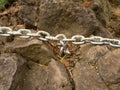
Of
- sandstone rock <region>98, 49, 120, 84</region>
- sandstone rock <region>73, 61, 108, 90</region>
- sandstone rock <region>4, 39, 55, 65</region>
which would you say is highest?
sandstone rock <region>4, 39, 55, 65</region>

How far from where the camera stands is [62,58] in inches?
117

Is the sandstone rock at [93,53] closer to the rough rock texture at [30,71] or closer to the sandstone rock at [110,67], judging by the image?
the sandstone rock at [110,67]

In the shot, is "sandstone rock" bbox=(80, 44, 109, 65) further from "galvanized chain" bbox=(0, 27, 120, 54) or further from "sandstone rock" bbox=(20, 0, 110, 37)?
"sandstone rock" bbox=(20, 0, 110, 37)

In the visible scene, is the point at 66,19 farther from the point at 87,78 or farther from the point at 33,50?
the point at 87,78

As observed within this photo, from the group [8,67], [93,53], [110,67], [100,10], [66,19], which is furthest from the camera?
[100,10]

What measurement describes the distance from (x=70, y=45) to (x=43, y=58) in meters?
0.45

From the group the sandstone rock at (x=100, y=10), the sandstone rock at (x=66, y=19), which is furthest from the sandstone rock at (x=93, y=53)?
the sandstone rock at (x=100, y=10)

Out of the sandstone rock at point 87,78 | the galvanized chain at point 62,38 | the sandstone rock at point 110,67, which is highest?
the galvanized chain at point 62,38

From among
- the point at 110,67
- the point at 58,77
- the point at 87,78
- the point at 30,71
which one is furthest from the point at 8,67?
the point at 110,67

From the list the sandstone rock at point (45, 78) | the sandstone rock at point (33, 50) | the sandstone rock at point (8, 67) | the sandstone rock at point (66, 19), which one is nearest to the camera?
the sandstone rock at point (8, 67)

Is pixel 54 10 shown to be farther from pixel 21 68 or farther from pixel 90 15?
pixel 21 68

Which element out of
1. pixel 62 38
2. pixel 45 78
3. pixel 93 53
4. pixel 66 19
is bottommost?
pixel 45 78

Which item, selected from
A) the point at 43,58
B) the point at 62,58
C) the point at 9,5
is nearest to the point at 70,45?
the point at 62,58

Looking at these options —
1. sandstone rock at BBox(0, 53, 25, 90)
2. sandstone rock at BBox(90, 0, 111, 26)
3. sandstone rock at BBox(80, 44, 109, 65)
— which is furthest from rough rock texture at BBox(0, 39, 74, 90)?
sandstone rock at BBox(90, 0, 111, 26)
